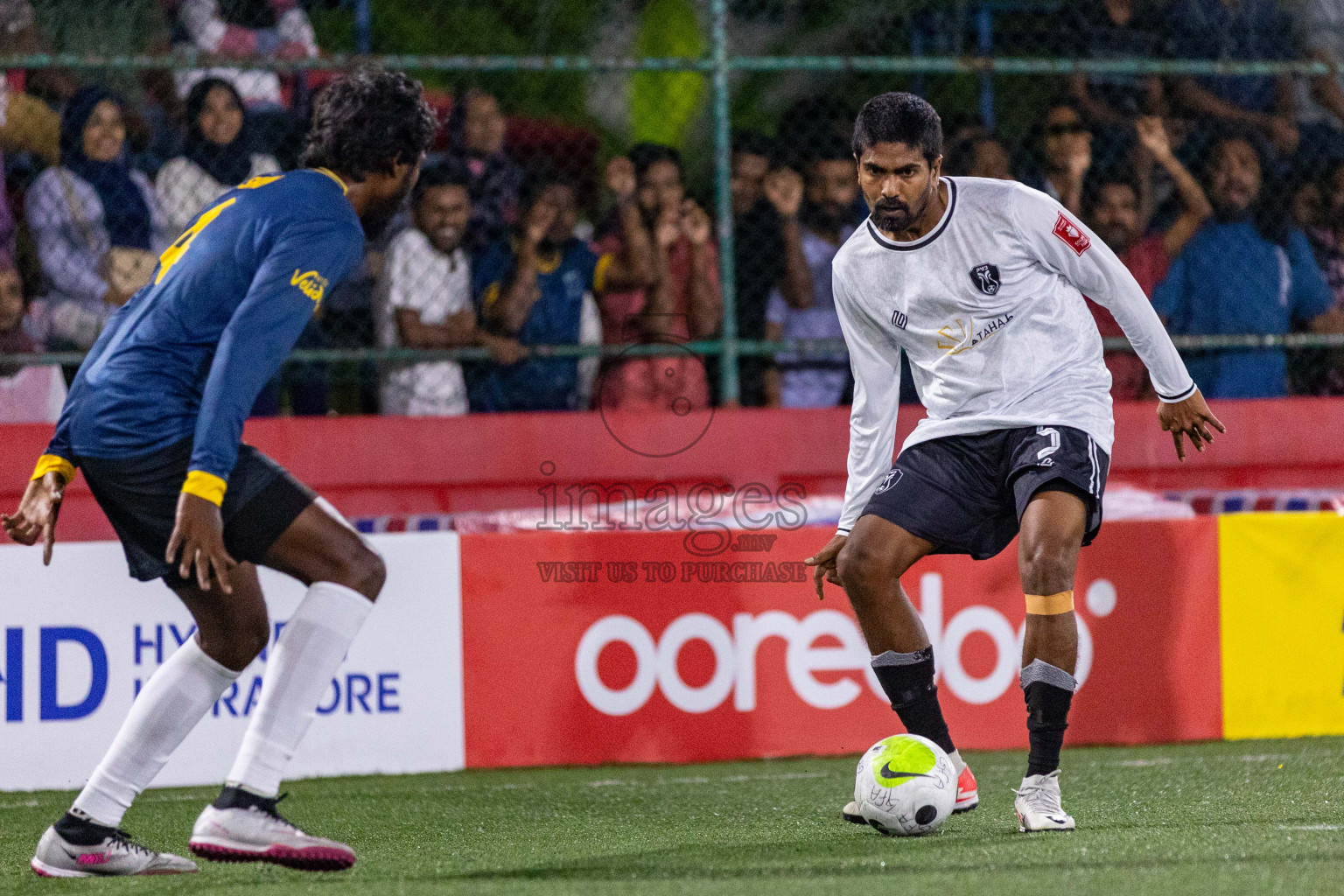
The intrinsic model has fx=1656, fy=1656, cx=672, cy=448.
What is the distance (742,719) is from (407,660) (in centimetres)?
133

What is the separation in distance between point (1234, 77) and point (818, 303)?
243cm

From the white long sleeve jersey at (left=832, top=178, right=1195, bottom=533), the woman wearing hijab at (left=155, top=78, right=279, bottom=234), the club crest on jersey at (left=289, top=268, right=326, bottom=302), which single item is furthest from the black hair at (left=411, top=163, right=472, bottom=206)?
the club crest on jersey at (left=289, top=268, right=326, bottom=302)

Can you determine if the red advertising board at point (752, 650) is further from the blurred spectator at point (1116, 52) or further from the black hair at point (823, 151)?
the blurred spectator at point (1116, 52)

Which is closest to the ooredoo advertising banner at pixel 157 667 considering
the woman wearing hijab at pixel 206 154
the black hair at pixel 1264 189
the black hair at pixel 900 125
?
the woman wearing hijab at pixel 206 154

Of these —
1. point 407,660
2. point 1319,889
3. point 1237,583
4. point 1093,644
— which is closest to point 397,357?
point 407,660

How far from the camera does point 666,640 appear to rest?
6.55 meters

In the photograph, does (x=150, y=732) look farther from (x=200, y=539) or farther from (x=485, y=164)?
(x=485, y=164)

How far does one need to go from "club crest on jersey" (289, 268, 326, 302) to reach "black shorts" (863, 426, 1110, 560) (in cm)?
166

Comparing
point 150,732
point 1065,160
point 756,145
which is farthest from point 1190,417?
point 756,145

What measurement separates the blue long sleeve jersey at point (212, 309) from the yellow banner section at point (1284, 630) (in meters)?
4.35

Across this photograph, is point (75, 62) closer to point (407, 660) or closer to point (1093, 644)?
point (407, 660)

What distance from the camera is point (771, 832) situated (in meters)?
4.62

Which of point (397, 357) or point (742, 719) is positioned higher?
point (397, 357)

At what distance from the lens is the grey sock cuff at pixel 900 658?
457 centimetres
